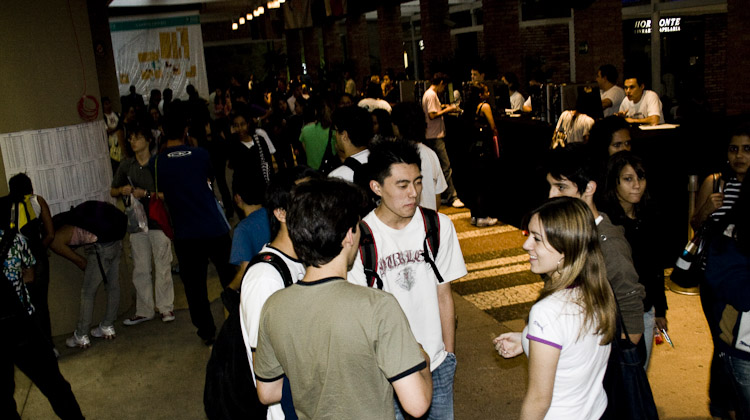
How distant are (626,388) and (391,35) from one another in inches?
889

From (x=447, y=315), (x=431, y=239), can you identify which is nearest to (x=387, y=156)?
(x=431, y=239)

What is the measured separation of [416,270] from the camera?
340cm

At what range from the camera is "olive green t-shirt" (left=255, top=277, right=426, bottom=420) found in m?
2.20

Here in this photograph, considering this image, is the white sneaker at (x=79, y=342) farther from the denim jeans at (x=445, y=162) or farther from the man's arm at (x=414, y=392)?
the denim jeans at (x=445, y=162)

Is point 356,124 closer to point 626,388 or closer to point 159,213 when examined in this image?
point 159,213

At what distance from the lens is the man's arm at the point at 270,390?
8.46 ft

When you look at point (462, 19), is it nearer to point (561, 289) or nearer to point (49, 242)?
point (49, 242)

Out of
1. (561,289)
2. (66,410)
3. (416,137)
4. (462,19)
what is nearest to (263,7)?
(462,19)

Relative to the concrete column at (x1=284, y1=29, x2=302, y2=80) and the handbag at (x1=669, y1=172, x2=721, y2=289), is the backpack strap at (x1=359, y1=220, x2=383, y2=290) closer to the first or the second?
the handbag at (x1=669, y1=172, x2=721, y2=289)

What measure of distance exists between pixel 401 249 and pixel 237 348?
887 millimetres

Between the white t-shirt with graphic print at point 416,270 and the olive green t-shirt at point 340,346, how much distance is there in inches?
40.2

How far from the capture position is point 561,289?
8.46ft

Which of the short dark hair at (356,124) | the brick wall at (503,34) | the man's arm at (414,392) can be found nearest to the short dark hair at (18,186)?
the short dark hair at (356,124)

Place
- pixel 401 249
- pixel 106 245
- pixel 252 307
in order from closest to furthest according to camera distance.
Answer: pixel 252 307
pixel 401 249
pixel 106 245
